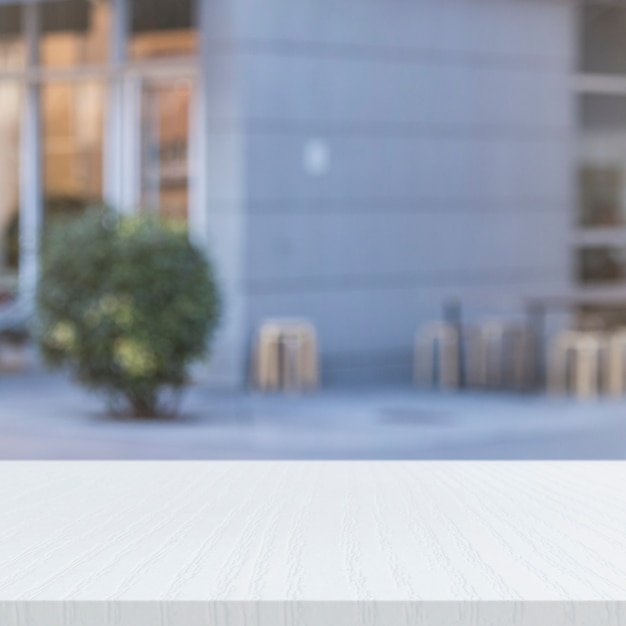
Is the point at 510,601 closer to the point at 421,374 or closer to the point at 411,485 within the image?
the point at 411,485

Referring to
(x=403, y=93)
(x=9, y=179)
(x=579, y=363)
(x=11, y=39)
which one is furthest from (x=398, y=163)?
(x=11, y=39)

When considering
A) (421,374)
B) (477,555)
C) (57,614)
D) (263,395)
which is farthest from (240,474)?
(421,374)

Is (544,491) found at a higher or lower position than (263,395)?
higher

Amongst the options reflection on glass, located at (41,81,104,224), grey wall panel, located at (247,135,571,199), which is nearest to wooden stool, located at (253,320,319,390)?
grey wall panel, located at (247,135,571,199)

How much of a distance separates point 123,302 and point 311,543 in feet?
33.9

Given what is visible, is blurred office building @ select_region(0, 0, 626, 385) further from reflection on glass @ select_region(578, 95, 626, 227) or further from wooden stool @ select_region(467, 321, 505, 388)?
wooden stool @ select_region(467, 321, 505, 388)

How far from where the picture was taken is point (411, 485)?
5.41 ft

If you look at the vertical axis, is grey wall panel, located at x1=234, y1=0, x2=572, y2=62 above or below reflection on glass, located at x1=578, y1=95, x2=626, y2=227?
above

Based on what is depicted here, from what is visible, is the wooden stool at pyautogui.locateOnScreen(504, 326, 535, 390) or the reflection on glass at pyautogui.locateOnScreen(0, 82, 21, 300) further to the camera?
the reflection on glass at pyautogui.locateOnScreen(0, 82, 21, 300)

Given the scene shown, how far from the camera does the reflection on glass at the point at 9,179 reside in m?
16.5

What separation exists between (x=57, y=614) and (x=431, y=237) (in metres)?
15.7

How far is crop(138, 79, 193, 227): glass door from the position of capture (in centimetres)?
1560

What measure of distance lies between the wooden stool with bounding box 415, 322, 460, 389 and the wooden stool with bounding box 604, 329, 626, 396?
62.6 inches

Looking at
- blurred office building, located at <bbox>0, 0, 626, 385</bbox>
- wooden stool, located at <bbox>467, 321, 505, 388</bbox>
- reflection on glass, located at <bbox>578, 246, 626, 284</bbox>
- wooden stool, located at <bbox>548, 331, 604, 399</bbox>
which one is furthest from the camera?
reflection on glass, located at <bbox>578, 246, 626, 284</bbox>
